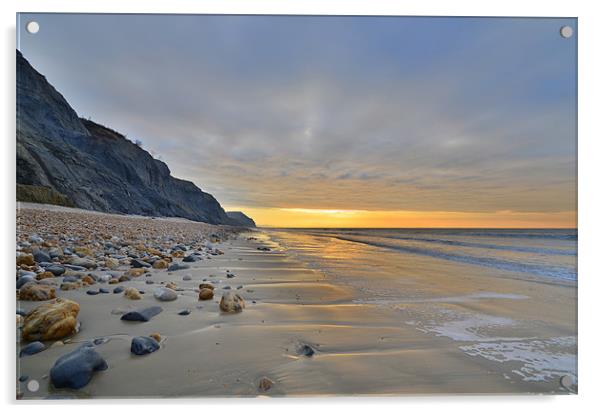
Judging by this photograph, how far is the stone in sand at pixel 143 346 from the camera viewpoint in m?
1.68

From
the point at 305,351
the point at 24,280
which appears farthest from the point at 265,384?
the point at 24,280

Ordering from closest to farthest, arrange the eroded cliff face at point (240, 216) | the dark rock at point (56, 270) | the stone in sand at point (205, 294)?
the stone in sand at point (205, 294), the dark rock at point (56, 270), the eroded cliff face at point (240, 216)

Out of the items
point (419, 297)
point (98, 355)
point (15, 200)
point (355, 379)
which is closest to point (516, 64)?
point (419, 297)

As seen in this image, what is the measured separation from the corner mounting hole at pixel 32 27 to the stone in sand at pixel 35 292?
2025 millimetres

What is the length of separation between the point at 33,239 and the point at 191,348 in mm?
2317

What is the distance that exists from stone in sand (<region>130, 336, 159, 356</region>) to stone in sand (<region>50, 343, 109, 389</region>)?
0.17 metres

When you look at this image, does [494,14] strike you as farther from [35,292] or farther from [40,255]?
[40,255]

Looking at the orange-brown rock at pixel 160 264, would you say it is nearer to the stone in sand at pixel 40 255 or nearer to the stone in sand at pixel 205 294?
the stone in sand at pixel 40 255

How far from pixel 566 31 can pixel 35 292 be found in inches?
186

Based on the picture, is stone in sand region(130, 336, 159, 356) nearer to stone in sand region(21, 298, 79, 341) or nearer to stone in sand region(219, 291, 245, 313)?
stone in sand region(21, 298, 79, 341)

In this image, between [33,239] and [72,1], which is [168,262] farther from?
[72,1]

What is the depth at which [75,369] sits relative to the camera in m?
1.52

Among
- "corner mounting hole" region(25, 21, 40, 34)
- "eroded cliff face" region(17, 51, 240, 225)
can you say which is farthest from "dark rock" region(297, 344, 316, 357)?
"eroded cliff face" region(17, 51, 240, 225)

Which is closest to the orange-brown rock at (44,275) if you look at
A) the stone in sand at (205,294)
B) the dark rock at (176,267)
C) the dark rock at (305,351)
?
the dark rock at (176,267)
